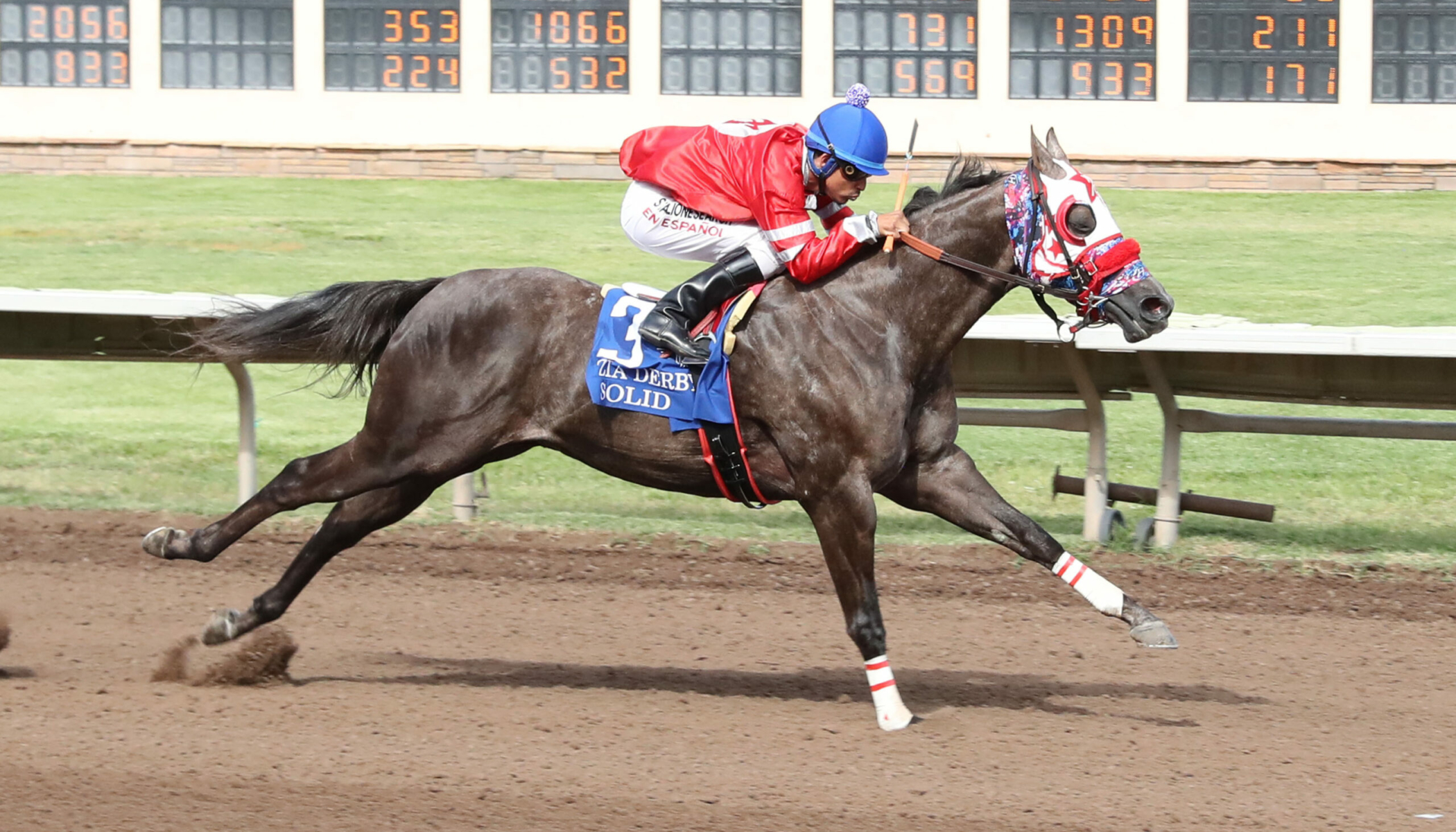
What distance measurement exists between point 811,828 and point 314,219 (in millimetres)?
15679

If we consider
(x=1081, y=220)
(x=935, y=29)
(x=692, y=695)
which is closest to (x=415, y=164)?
(x=935, y=29)

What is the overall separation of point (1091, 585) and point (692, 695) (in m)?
1.35

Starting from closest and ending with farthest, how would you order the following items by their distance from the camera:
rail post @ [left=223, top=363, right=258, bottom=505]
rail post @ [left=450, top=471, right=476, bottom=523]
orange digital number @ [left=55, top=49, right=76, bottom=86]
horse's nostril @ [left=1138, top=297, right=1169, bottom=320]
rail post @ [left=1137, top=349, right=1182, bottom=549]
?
horse's nostril @ [left=1138, top=297, right=1169, bottom=320]
rail post @ [left=1137, top=349, right=1182, bottom=549]
rail post @ [left=223, top=363, right=258, bottom=505]
rail post @ [left=450, top=471, right=476, bottom=523]
orange digital number @ [left=55, top=49, right=76, bottom=86]

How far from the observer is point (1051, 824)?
13.4 feet

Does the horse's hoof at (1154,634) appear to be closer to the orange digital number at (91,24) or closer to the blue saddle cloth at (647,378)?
the blue saddle cloth at (647,378)

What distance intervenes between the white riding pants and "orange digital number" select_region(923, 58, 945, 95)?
1739 cm

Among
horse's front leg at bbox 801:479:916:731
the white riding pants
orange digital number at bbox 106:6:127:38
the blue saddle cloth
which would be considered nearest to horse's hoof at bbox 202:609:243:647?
the blue saddle cloth

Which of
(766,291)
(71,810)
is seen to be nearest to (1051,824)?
(766,291)

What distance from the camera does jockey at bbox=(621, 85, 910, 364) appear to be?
5.00 meters

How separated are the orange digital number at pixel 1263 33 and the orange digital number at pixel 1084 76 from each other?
2.13 meters

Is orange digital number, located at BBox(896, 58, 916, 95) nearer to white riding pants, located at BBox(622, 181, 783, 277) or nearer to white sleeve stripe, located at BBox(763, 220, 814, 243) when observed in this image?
white riding pants, located at BBox(622, 181, 783, 277)

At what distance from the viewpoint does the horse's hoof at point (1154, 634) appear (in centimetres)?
494

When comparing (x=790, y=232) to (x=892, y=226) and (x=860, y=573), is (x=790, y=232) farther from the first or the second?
(x=860, y=573)

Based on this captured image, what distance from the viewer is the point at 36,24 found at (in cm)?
2281
